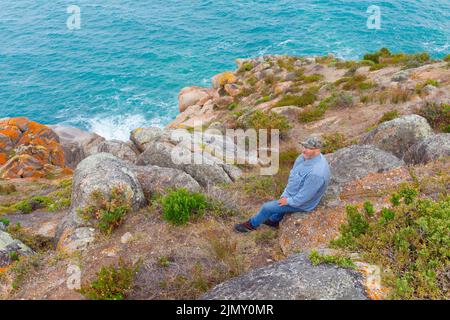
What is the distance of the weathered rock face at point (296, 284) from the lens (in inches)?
178

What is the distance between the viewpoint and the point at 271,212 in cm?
790

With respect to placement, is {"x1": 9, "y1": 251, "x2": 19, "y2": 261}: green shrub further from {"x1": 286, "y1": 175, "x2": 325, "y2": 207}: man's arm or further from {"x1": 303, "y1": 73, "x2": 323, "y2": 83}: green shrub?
{"x1": 303, "y1": 73, "x2": 323, "y2": 83}: green shrub

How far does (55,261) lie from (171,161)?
6100 millimetres

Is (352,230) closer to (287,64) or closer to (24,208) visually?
(24,208)

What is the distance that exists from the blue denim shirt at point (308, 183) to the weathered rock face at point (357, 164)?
3.62 ft

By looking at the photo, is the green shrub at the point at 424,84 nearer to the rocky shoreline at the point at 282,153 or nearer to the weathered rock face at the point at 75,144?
the rocky shoreline at the point at 282,153

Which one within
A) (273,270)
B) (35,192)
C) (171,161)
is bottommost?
(35,192)

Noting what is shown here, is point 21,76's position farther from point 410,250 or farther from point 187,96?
point 410,250

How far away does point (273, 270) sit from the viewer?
516 centimetres

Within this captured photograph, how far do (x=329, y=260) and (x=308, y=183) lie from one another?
242cm

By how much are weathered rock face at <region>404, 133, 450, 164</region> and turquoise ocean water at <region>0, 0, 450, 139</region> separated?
34.0 m

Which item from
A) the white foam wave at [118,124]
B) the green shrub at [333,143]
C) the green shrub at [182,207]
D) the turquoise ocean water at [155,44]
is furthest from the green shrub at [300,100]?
the turquoise ocean water at [155,44]

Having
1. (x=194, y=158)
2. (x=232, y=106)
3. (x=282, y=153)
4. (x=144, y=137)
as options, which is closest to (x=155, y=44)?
(x=232, y=106)
